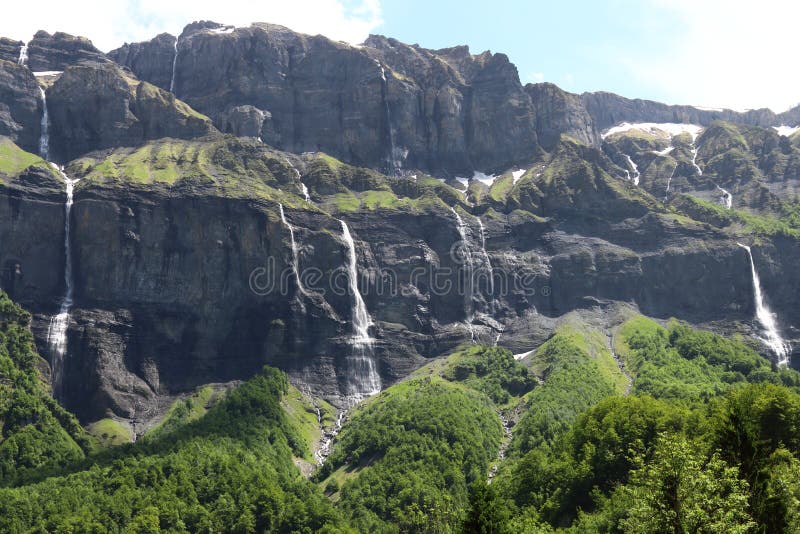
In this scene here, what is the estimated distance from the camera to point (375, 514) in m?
145

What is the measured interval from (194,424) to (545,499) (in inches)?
3422

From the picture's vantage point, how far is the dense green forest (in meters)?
57.8

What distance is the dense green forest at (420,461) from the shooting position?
190 feet

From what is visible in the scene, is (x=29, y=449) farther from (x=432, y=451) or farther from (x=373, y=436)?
(x=432, y=451)

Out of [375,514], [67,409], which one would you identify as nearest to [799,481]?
[375,514]

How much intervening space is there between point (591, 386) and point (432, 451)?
46976 millimetres

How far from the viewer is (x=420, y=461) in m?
160

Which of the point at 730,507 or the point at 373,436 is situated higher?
the point at 730,507

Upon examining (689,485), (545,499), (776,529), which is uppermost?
(689,485)

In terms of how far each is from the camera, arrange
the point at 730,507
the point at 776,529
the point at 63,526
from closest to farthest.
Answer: the point at 730,507
the point at 776,529
the point at 63,526

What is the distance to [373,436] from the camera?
173750mm

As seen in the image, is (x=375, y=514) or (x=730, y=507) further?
(x=375, y=514)

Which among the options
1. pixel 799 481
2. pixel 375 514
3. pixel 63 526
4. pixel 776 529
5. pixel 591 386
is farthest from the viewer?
pixel 591 386

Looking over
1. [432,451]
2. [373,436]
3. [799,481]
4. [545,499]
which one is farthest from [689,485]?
[373,436]
